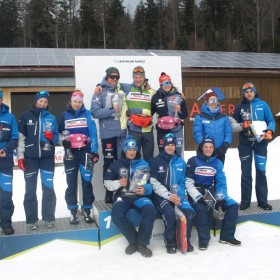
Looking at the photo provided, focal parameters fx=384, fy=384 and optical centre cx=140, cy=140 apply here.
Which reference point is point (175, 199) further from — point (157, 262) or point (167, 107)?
point (167, 107)

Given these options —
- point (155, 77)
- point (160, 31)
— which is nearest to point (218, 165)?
point (155, 77)

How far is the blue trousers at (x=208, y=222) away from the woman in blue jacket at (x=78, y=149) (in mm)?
1282

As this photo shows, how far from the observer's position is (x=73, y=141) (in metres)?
4.55

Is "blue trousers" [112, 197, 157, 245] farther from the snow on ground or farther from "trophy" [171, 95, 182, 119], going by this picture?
"trophy" [171, 95, 182, 119]

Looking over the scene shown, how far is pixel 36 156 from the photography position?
434 centimetres

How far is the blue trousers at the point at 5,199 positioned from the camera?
4.19 meters

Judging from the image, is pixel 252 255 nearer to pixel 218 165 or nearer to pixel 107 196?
pixel 218 165

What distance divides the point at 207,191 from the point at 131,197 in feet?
3.03

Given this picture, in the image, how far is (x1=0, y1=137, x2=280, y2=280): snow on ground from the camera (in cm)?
363

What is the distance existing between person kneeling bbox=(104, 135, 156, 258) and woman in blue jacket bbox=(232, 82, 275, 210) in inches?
60.4

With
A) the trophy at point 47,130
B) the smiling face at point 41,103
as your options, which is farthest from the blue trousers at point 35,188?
the smiling face at point 41,103

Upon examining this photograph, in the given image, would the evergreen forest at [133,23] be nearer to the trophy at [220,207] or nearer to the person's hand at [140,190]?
the trophy at [220,207]

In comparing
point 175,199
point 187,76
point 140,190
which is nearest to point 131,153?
point 140,190

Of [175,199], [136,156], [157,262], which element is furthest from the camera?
[136,156]
